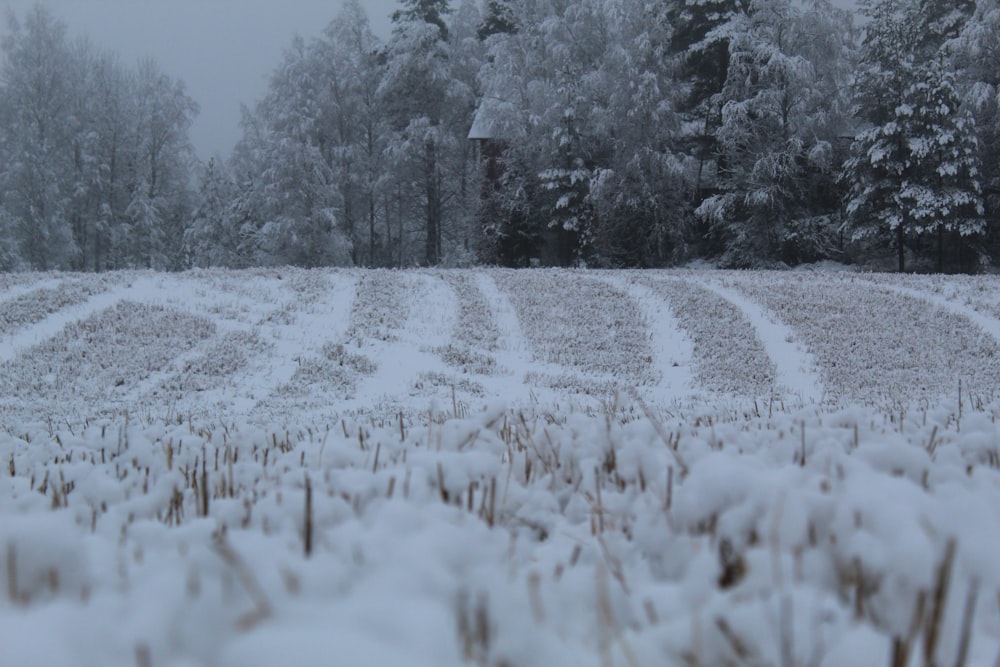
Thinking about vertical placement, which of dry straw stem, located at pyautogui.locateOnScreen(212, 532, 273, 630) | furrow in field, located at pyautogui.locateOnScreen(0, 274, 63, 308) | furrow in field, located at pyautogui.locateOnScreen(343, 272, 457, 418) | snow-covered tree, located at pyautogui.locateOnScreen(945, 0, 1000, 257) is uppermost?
snow-covered tree, located at pyautogui.locateOnScreen(945, 0, 1000, 257)

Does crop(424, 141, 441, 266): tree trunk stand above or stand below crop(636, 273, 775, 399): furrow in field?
above

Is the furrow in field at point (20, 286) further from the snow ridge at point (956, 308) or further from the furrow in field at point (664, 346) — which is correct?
the snow ridge at point (956, 308)

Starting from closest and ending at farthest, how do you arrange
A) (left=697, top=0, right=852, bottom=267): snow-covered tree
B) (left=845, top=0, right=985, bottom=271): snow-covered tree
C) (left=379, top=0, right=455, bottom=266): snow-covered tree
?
1. (left=845, top=0, right=985, bottom=271): snow-covered tree
2. (left=697, top=0, right=852, bottom=267): snow-covered tree
3. (left=379, top=0, right=455, bottom=266): snow-covered tree

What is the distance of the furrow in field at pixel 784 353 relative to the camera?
41.1 feet

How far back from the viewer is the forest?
1088 inches

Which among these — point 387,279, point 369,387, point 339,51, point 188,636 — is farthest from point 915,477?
point 339,51

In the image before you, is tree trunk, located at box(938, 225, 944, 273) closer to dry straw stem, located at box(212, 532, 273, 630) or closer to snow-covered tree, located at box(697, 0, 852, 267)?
snow-covered tree, located at box(697, 0, 852, 267)

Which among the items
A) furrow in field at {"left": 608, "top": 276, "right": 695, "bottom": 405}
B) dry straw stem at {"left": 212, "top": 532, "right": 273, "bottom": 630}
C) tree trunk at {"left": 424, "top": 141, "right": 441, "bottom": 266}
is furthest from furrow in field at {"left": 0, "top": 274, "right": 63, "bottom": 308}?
tree trunk at {"left": 424, "top": 141, "right": 441, "bottom": 266}

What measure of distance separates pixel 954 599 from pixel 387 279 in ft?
60.7

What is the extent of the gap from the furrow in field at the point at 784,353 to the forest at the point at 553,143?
40.0ft

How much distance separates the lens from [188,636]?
1025 mm

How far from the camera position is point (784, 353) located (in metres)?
14.3

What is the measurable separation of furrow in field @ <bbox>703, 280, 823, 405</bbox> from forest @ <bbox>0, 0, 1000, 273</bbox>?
1219cm

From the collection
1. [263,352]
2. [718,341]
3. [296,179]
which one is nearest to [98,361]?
[263,352]
